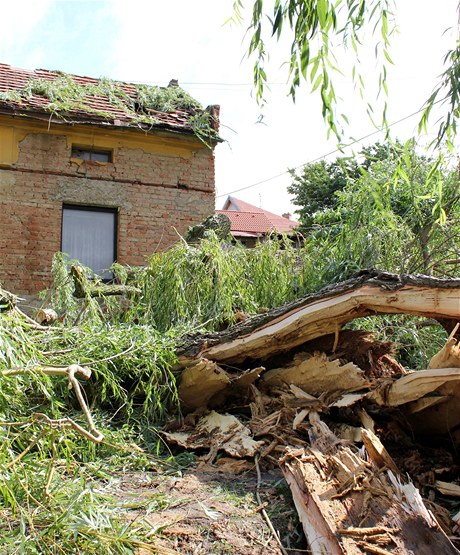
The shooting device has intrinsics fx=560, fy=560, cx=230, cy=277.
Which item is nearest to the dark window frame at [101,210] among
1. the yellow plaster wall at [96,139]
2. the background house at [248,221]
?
the yellow plaster wall at [96,139]

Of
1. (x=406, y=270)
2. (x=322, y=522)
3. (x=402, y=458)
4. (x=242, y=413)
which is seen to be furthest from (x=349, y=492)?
(x=406, y=270)

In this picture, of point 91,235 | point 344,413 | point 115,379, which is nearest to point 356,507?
point 344,413

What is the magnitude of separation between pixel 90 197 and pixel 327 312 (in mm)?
7013

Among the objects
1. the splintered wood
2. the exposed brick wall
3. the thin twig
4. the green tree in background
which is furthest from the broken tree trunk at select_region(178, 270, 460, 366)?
the exposed brick wall

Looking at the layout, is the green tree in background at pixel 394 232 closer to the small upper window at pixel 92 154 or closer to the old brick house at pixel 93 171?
the old brick house at pixel 93 171

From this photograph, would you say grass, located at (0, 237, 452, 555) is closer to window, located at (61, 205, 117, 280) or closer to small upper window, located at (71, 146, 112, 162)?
window, located at (61, 205, 117, 280)

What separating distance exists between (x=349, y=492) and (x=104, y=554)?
125 cm

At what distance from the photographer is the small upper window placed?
10141mm

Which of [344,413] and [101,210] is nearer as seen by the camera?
[344,413]

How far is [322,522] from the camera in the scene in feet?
8.71

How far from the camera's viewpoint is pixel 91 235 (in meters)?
10.1

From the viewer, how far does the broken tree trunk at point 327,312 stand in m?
3.66

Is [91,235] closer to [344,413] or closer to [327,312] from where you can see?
[327,312]

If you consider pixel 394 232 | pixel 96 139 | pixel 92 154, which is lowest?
pixel 394 232
